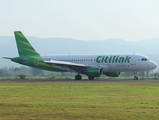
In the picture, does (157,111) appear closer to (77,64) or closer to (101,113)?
(101,113)

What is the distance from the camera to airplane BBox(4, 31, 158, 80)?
63.8 metres

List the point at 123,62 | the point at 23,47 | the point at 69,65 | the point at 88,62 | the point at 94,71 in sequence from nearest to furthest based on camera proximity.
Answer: the point at 94,71
the point at 123,62
the point at 69,65
the point at 88,62
the point at 23,47

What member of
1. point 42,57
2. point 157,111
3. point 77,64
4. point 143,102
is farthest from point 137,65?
point 157,111

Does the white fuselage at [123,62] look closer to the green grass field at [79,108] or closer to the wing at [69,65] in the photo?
the wing at [69,65]

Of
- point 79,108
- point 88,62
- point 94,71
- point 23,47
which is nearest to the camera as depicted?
point 79,108

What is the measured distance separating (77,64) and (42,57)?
772 centimetres

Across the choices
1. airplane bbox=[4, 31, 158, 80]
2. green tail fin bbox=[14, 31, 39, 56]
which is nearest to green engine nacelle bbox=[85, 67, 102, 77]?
airplane bbox=[4, 31, 158, 80]

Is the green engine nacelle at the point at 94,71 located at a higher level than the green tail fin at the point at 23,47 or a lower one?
lower

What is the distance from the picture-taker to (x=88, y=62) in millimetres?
66500

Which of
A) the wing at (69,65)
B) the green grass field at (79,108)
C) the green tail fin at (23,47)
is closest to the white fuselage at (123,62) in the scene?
the wing at (69,65)

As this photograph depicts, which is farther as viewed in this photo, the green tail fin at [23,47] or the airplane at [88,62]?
the green tail fin at [23,47]

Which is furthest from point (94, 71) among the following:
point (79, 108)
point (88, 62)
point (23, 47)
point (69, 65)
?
point (79, 108)

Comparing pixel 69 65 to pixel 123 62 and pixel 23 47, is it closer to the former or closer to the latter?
pixel 123 62

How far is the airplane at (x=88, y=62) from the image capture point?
209ft
